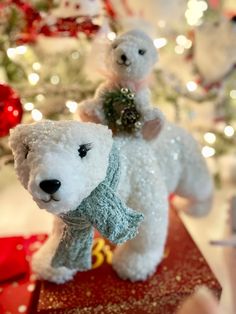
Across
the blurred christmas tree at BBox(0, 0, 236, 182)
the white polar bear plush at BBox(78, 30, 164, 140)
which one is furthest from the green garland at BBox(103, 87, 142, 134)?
the blurred christmas tree at BBox(0, 0, 236, 182)

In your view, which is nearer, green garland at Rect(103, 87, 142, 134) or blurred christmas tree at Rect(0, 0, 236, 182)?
green garland at Rect(103, 87, 142, 134)

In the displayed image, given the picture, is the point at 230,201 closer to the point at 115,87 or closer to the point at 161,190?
the point at 161,190

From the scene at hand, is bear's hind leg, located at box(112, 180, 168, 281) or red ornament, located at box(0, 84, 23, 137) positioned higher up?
red ornament, located at box(0, 84, 23, 137)

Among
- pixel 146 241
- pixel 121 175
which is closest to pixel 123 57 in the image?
pixel 121 175

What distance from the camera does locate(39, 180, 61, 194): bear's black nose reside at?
20.0 inches

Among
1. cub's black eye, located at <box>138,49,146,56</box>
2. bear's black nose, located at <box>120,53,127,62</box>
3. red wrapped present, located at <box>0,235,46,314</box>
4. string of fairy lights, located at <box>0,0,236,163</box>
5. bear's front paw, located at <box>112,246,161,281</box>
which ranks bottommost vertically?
red wrapped present, located at <box>0,235,46,314</box>

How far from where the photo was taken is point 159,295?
2.36 ft

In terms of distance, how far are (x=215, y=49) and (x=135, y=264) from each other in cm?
58

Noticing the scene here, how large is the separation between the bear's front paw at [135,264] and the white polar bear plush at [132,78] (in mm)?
194

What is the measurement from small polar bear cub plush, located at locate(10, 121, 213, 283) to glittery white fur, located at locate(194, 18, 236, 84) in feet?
1.05

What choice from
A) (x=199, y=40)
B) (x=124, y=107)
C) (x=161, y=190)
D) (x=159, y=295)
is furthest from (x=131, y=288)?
(x=199, y=40)

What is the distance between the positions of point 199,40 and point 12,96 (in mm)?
508

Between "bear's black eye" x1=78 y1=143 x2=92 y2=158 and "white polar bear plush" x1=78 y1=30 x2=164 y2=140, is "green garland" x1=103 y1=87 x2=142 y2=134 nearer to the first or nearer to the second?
"white polar bear plush" x1=78 y1=30 x2=164 y2=140

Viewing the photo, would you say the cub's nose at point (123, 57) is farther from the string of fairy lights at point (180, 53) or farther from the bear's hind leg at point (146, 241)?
the string of fairy lights at point (180, 53)
